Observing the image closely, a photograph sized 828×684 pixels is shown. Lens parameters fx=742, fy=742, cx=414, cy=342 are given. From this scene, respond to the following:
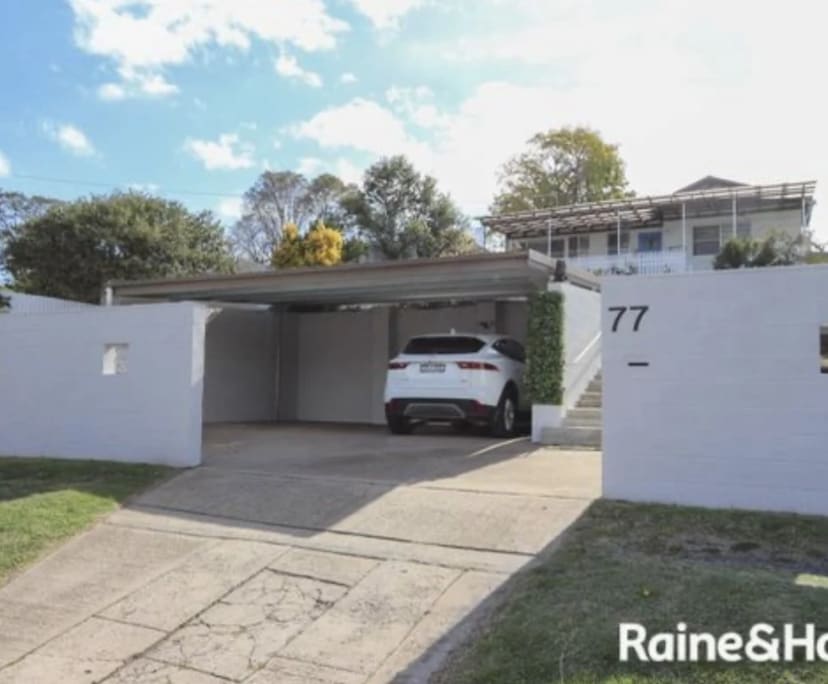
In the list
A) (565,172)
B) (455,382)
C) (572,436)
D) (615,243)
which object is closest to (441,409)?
(455,382)

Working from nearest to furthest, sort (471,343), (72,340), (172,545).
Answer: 1. (172,545)
2. (72,340)
3. (471,343)

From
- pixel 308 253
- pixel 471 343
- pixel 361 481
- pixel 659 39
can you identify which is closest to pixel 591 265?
pixel 308 253

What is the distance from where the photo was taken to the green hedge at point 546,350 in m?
10.2

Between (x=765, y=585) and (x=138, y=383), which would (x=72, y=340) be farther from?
(x=765, y=585)

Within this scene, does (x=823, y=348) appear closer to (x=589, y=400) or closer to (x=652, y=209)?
(x=589, y=400)

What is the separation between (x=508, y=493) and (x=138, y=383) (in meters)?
4.65

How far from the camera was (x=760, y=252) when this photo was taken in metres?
21.0

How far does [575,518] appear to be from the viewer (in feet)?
19.2

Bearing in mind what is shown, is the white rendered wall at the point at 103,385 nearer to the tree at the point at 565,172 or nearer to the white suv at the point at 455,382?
the white suv at the point at 455,382

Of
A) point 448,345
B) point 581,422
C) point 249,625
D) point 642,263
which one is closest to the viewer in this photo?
point 249,625

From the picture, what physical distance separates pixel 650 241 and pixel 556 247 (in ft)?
12.4

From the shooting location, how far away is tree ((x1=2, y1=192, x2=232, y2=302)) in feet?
72.5

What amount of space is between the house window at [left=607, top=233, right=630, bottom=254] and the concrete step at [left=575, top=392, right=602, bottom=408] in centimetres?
1798

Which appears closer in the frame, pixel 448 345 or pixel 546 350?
pixel 546 350
